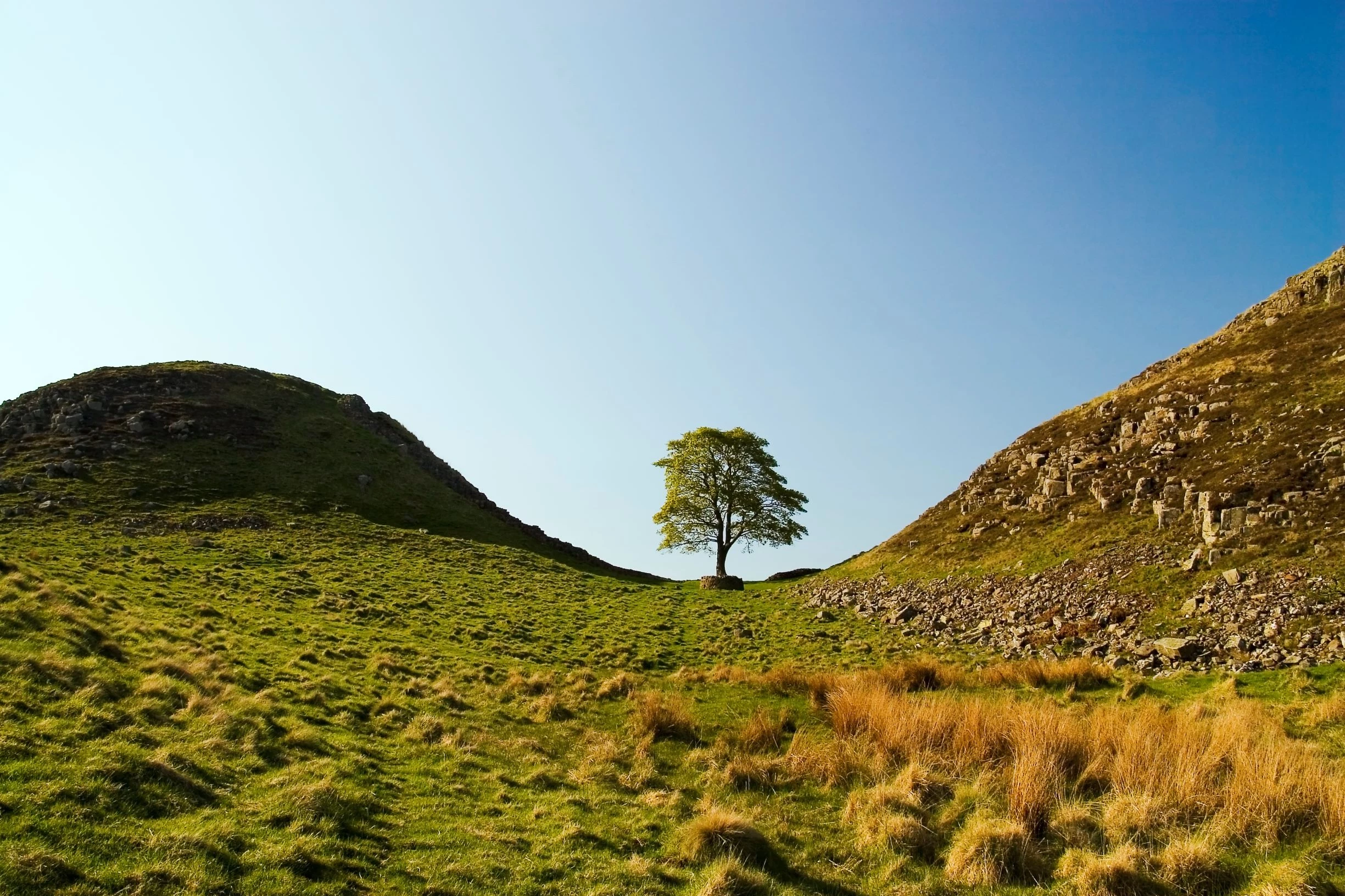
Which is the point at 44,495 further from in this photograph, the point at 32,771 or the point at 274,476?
the point at 32,771

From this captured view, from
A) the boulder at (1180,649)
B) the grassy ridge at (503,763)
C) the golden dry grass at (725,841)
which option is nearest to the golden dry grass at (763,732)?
the grassy ridge at (503,763)

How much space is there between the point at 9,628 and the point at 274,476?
47209 mm

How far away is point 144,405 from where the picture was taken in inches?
2569

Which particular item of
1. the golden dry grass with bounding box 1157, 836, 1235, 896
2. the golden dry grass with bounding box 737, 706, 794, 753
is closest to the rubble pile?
the golden dry grass with bounding box 737, 706, 794, 753

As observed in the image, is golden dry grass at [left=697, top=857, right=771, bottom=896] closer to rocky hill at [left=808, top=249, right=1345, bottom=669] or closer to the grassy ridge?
the grassy ridge

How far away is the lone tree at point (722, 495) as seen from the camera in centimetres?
6116

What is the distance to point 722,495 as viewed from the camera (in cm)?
6153

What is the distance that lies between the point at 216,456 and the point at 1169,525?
67.3m

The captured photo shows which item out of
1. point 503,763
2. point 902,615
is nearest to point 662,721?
point 503,763

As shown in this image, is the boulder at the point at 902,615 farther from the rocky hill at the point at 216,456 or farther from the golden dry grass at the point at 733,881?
the rocky hill at the point at 216,456

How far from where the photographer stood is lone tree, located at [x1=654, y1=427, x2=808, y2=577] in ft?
201

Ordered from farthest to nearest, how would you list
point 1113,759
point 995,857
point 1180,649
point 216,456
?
point 216,456 < point 1180,649 < point 1113,759 < point 995,857

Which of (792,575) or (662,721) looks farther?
(792,575)

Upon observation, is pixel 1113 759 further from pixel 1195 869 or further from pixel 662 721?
pixel 662 721
